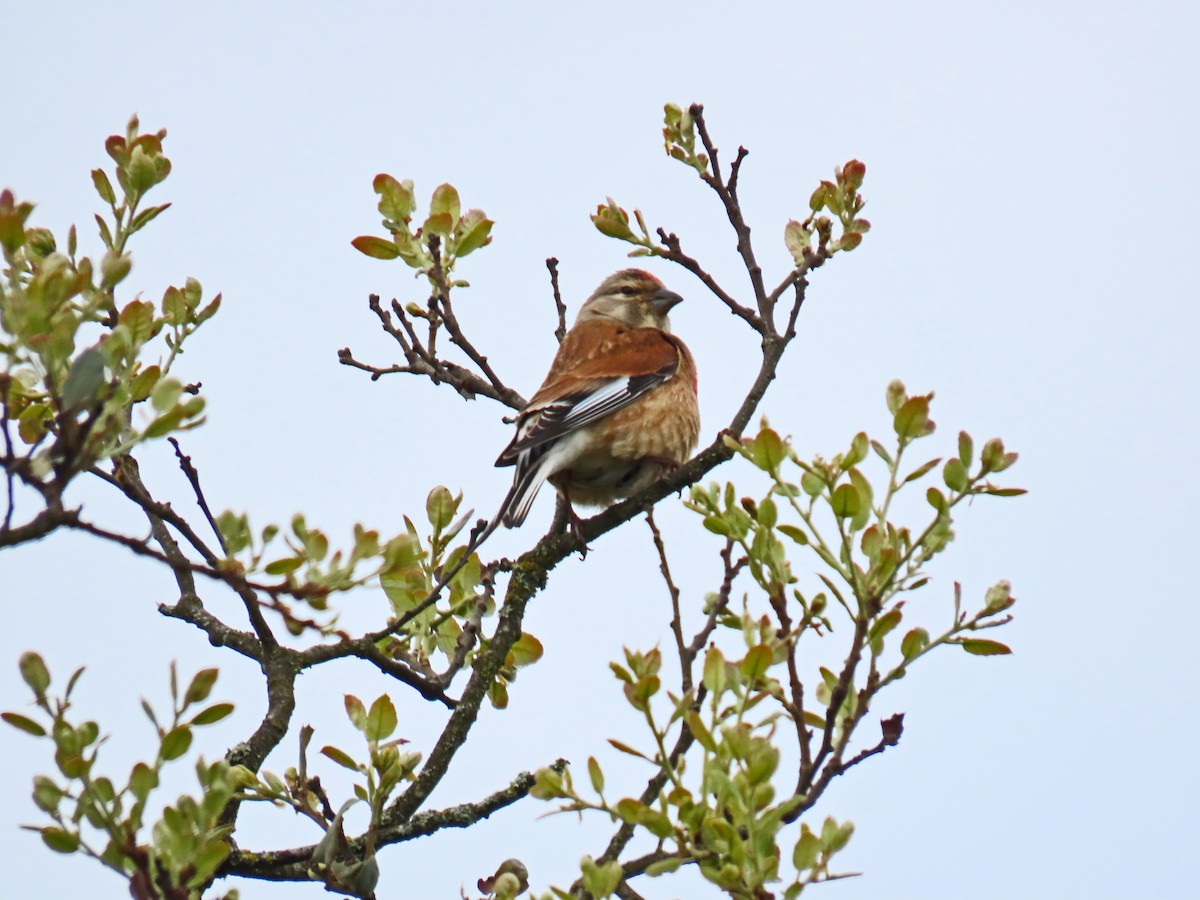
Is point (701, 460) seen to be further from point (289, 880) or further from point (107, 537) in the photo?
point (107, 537)

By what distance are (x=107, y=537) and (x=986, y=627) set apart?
1.67 meters

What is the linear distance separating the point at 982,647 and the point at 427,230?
2284 millimetres

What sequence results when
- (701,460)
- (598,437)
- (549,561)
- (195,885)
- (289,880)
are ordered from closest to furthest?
(195,885) < (289,880) < (701,460) < (549,561) < (598,437)


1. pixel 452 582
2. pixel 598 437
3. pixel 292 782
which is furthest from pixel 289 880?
pixel 598 437

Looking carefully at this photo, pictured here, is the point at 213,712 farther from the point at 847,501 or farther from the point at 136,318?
the point at 847,501

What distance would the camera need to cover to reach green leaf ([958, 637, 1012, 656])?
2.87 metres

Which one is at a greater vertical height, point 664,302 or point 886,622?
point 664,302

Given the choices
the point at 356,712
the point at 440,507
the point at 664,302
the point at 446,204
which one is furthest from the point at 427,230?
the point at 664,302

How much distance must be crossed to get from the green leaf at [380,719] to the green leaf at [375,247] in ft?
5.49

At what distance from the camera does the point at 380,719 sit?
3.32 m

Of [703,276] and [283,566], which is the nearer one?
[283,566]

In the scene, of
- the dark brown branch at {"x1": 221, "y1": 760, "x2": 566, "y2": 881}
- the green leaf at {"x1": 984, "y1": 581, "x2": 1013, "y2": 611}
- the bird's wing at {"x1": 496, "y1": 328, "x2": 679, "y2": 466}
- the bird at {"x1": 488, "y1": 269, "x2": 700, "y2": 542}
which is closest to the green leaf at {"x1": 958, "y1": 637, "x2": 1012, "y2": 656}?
the green leaf at {"x1": 984, "y1": 581, "x2": 1013, "y2": 611}

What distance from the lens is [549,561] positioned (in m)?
4.91

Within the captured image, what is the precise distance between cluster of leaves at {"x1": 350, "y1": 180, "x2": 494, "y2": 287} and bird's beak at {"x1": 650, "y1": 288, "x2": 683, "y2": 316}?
3.49 metres
